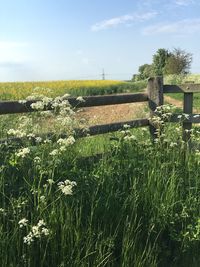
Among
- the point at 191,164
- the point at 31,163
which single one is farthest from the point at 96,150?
the point at 31,163

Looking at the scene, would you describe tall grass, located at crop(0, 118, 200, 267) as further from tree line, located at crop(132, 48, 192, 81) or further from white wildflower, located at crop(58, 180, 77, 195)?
tree line, located at crop(132, 48, 192, 81)

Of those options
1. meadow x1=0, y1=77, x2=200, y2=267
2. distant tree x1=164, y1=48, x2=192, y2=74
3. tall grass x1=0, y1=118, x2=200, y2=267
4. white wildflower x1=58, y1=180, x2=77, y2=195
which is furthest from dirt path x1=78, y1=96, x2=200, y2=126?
distant tree x1=164, y1=48, x2=192, y2=74

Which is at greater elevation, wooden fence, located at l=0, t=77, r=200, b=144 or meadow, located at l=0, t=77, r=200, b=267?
wooden fence, located at l=0, t=77, r=200, b=144

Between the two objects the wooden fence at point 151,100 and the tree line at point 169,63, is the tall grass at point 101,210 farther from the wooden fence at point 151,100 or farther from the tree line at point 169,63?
the tree line at point 169,63

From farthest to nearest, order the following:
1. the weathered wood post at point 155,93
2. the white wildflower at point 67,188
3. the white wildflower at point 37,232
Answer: the weathered wood post at point 155,93 → the white wildflower at point 67,188 → the white wildflower at point 37,232

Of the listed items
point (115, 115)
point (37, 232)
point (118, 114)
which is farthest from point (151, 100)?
point (118, 114)

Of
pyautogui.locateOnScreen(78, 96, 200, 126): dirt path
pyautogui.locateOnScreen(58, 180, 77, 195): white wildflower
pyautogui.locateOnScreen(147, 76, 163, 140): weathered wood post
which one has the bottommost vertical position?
pyautogui.locateOnScreen(78, 96, 200, 126): dirt path

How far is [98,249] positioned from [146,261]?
1.41ft

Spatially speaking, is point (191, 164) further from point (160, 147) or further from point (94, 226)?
point (94, 226)

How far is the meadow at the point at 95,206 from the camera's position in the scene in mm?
3199

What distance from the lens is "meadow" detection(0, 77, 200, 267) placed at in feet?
10.5

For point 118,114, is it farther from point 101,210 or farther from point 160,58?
point 160,58

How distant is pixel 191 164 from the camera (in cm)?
514

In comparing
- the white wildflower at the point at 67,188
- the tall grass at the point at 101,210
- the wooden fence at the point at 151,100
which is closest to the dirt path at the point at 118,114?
the wooden fence at the point at 151,100
